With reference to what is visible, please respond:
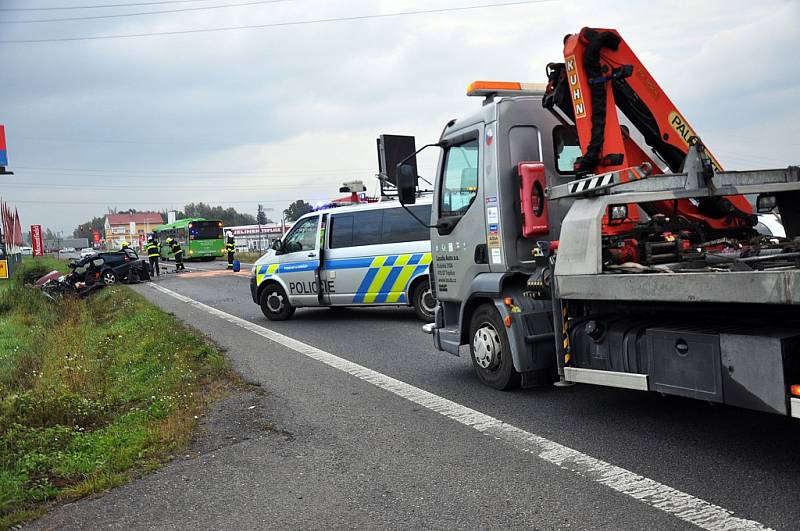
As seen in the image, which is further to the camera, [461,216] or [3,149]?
[3,149]

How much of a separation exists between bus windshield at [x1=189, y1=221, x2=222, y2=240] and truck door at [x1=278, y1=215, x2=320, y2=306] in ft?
128

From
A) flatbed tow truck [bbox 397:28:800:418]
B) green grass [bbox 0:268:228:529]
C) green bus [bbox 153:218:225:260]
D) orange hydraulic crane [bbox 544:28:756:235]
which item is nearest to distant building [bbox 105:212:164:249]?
green bus [bbox 153:218:225:260]

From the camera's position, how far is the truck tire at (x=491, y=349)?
648 cm

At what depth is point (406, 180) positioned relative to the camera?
23.2 feet

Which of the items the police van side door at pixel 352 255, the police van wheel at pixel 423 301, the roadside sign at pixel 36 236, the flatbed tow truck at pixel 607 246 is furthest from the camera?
the roadside sign at pixel 36 236

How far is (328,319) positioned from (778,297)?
10.6 m

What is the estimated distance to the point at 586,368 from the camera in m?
5.36

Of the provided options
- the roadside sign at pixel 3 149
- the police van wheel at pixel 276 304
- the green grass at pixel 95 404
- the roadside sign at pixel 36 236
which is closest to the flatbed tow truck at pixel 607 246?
the green grass at pixel 95 404

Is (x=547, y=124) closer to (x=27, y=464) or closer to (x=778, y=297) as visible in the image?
(x=778, y=297)

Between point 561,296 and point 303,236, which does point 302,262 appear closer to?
point 303,236

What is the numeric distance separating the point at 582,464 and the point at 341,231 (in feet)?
29.0

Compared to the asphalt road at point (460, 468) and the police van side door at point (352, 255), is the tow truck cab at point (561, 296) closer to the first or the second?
the asphalt road at point (460, 468)

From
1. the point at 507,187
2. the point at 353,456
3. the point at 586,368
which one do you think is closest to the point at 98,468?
the point at 353,456

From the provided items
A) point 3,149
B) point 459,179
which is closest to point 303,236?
point 459,179
